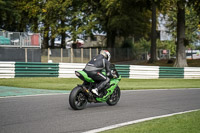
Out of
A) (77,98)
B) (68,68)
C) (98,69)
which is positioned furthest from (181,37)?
(77,98)

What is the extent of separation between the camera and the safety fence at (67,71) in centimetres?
1966

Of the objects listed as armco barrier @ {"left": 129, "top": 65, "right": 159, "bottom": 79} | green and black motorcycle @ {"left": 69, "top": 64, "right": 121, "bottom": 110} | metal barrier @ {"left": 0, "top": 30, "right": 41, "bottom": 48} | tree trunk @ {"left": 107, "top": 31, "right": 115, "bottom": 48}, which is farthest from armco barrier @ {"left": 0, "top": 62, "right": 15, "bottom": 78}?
tree trunk @ {"left": 107, "top": 31, "right": 115, "bottom": 48}

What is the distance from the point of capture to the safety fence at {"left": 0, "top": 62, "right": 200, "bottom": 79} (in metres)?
19.7

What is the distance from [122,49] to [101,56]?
129 ft

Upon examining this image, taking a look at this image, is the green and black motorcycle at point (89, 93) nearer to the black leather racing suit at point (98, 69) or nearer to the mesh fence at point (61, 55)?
the black leather racing suit at point (98, 69)

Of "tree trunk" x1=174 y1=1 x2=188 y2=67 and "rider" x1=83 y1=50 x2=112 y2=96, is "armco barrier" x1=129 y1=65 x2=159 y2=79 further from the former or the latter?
"rider" x1=83 y1=50 x2=112 y2=96

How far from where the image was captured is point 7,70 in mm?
19547

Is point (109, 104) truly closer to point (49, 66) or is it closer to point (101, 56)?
point (101, 56)

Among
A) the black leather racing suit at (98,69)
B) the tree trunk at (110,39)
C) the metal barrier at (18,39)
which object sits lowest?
the black leather racing suit at (98,69)

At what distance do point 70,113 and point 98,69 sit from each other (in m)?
1.52

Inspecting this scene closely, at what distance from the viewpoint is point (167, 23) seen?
8038 cm

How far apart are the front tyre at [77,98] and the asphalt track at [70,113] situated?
0.17 metres

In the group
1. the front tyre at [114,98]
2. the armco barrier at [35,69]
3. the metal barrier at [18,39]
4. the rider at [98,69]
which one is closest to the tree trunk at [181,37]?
the metal barrier at [18,39]

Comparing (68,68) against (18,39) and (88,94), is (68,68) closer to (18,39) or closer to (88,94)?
(18,39)
